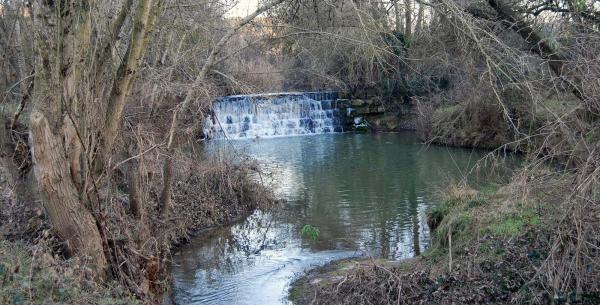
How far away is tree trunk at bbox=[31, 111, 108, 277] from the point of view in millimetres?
5691

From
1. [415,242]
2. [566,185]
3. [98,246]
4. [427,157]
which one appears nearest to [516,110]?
[415,242]

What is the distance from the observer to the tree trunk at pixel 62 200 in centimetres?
569

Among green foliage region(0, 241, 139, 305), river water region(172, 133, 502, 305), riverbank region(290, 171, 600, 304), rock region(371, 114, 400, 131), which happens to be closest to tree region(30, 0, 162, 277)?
green foliage region(0, 241, 139, 305)

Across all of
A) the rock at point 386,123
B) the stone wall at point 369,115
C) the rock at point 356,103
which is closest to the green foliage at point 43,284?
the rock at point 386,123

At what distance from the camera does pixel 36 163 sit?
573 cm

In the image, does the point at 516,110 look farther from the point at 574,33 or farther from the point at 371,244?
the point at 574,33

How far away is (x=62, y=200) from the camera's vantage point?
583 cm

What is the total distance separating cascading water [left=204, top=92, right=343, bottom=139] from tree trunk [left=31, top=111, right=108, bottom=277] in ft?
65.0

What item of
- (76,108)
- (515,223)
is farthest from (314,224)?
(76,108)

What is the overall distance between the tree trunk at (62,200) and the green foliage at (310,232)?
5187 millimetres

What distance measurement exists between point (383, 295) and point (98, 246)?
3.17 meters

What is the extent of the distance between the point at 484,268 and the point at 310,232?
15.6 feet

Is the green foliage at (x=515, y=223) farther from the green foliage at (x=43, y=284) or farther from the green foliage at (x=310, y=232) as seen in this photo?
the green foliage at (x=43, y=284)

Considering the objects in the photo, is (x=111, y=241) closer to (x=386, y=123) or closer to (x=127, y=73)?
(x=127, y=73)
